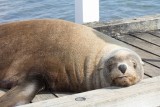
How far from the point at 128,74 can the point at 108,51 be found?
21.3 inches

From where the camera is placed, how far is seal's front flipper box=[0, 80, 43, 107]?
4225 millimetres

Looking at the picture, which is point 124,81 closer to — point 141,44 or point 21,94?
point 21,94

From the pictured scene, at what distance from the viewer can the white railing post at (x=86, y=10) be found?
6291 millimetres

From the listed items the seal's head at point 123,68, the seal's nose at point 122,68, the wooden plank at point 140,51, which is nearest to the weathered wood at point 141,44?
the wooden plank at point 140,51

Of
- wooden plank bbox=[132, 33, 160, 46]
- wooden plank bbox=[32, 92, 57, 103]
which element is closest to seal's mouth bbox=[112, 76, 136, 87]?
wooden plank bbox=[32, 92, 57, 103]

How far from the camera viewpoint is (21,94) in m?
4.39

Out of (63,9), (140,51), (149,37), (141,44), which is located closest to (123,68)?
(140,51)

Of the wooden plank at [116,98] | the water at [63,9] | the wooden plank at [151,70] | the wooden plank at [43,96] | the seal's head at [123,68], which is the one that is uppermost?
the seal's head at [123,68]

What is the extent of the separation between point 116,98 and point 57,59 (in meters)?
1.06

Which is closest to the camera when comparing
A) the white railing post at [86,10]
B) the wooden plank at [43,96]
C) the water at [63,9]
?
the wooden plank at [43,96]

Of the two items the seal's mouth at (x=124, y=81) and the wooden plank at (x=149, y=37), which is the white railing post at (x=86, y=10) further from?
the seal's mouth at (x=124, y=81)

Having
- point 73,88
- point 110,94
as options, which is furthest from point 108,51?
point 110,94

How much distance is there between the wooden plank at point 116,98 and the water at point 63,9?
7.59 meters

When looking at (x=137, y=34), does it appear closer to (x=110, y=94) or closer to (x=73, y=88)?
(x=73, y=88)
